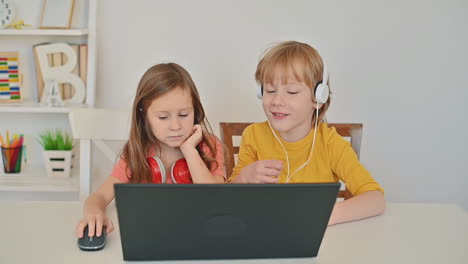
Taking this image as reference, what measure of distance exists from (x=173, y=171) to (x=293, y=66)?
0.45 meters

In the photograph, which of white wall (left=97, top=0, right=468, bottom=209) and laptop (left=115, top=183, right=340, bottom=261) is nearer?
laptop (left=115, top=183, right=340, bottom=261)

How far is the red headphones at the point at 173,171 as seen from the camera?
1.52 meters

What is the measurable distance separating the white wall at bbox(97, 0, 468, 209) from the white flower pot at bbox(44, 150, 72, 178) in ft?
1.05

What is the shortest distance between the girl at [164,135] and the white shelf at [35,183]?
39.4 inches

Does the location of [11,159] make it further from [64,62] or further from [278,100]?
[278,100]

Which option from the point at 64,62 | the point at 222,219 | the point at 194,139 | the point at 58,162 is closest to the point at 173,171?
the point at 194,139

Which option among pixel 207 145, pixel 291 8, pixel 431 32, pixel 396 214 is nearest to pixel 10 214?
pixel 207 145

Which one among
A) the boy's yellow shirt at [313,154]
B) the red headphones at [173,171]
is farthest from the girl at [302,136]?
the red headphones at [173,171]

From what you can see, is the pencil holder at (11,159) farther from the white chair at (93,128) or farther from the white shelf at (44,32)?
the white chair at (93,128)

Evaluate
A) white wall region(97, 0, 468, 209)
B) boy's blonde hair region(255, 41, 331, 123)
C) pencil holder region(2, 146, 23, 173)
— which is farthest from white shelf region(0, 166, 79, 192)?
boy's blonde hair region(255, 41, 331, 123)

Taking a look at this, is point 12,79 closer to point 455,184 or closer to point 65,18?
point 65,18

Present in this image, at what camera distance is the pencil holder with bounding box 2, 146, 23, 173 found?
2.58 m

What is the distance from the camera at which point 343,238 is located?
1.19 meters

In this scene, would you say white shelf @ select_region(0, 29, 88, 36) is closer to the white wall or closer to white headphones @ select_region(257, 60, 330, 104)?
the white wall
